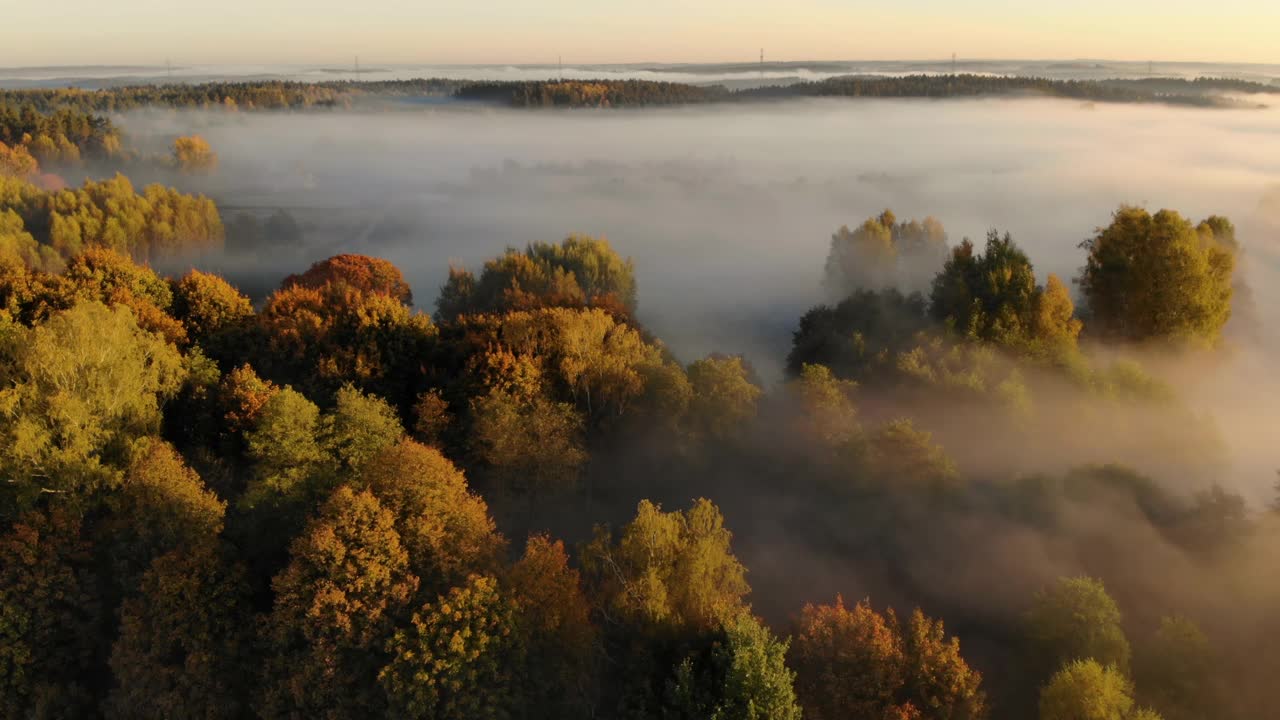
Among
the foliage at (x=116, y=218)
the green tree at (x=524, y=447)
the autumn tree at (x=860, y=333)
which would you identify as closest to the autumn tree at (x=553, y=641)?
the green tree at (x=524, y=447)

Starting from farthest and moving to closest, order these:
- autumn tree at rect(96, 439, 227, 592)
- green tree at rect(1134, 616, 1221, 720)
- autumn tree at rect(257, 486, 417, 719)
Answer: autumn tree at rect(96, 439, 227, 592)
green tree at rect(1134, 616, 1221, 720)
autumn tree at rect(257, 486, 417, 719)

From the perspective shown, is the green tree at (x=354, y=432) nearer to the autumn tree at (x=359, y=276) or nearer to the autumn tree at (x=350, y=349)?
the autumn tree at (x=350, y=349)

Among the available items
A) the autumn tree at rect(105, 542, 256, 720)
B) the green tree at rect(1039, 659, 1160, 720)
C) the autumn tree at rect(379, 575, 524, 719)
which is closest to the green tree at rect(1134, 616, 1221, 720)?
the green tree at rect(1039, 659, 1160, 720)

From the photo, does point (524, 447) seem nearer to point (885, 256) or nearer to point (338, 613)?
point (338, 613)

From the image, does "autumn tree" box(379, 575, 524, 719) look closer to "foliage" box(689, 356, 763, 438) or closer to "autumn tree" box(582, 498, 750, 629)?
"autumn tree" box(582, 498, 750, 629)

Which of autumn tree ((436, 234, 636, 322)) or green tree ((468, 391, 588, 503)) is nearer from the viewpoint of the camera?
green tree ((468, 391, 588, 503))

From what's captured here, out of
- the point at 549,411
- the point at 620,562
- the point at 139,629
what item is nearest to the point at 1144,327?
the point at 549,411
